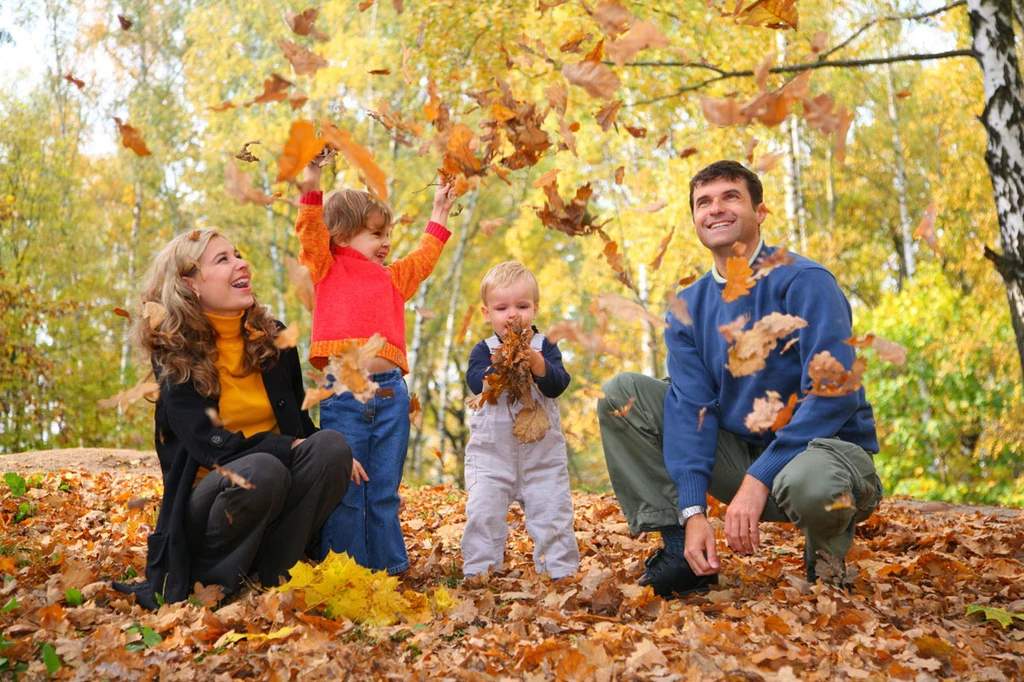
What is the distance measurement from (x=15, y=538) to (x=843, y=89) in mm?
21003

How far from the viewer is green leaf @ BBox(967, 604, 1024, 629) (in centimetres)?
270

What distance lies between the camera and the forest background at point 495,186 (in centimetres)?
1130

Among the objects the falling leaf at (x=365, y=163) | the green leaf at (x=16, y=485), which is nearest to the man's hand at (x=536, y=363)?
→ the falling leaf at (x=365, y=163)

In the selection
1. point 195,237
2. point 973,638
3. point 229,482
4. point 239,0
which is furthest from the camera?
point 239,0

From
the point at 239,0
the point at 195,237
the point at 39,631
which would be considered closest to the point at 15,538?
the point at 39,631

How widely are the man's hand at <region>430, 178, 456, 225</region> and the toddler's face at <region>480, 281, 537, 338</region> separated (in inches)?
19.5

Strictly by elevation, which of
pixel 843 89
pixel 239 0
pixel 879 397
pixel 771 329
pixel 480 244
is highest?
pixel 239 0

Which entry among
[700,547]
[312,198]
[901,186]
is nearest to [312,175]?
[312,198]

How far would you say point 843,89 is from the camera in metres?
21.0

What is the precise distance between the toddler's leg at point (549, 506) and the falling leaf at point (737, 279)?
0.89m

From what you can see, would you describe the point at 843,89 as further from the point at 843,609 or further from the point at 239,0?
the point at 843,609

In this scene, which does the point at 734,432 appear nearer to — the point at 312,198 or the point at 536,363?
the point at 536,363

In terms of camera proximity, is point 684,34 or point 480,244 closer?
point 684,34

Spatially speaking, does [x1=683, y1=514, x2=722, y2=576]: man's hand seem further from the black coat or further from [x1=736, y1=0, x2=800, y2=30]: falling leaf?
[x1=736, y1=0, x2=800, y2=30]: falling leaf
